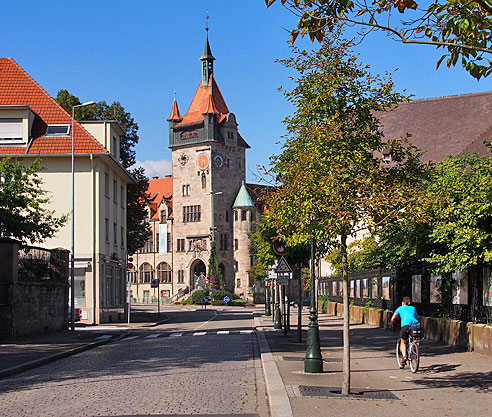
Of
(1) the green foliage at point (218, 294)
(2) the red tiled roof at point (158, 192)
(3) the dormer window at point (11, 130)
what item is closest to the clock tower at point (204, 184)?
(2) the red tiled roof at point (158, 192)

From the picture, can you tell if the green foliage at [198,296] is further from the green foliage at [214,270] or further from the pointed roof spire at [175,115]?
the pointed roof spire at [175,115]

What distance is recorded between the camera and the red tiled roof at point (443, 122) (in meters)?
56.5

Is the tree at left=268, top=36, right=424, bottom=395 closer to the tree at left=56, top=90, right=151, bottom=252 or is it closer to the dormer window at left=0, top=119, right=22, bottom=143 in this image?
the dormer window at left=0, top=119, right=22, bottom=143

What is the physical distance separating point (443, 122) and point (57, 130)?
31942 mm

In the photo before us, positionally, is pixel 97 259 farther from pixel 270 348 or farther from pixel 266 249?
pixel 270 348

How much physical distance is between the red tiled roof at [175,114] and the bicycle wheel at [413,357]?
327 ft

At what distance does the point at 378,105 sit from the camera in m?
15.2

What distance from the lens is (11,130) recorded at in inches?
1563

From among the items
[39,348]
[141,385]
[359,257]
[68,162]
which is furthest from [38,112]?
[141,385]

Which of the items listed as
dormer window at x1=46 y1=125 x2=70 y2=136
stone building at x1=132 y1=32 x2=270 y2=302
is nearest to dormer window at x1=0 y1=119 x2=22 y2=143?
dormer window at x1=46 y1=125 x2=70 y2=136

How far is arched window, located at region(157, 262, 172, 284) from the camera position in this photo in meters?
110

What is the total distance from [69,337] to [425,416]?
66.2 ft

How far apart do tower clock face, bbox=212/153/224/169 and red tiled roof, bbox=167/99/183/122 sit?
9999 mm

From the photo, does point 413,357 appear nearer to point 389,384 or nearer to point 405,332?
point 405,332
